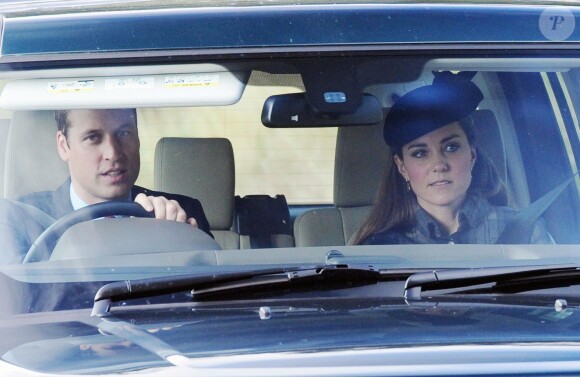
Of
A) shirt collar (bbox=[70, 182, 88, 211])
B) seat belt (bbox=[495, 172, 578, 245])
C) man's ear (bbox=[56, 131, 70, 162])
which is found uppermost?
man's ear (bbox=[56, 131, 70, 162])

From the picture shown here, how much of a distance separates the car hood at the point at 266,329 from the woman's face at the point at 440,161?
2.25 feet

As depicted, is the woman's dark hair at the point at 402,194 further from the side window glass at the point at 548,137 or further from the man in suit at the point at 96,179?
the man in suit at the point at 96,179

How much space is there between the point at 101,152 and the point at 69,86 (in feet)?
0.82

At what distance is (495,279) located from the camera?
10.4 ft

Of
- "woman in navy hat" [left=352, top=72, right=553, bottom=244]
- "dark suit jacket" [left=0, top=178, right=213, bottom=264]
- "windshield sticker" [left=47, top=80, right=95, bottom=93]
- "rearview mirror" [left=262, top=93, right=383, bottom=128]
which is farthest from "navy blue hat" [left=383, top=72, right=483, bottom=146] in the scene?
"windshield sticker" [left=47, top=80, right=95, bottom=93]

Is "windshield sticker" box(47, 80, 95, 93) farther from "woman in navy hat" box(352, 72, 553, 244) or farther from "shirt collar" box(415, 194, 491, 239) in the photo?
"shirt collar" box(415, 194, 491, 239)

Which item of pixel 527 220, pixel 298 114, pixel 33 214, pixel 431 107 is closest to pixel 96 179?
pixel 33 214

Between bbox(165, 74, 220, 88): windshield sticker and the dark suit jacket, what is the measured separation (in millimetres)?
306

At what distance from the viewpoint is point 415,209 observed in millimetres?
3787

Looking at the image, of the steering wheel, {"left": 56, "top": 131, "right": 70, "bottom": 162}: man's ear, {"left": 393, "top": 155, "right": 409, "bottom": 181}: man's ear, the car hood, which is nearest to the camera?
the car hood

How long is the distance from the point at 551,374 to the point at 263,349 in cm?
56

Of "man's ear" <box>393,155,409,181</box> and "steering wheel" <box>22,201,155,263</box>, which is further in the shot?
"man's ear" <box>393,155,409,181</box>

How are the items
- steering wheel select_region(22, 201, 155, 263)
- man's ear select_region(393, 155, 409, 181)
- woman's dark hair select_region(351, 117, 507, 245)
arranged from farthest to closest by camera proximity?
man's ear select_region(393, 155, 409, 181) → woman's dark hair select_region(351, 117, 507, 245) → steering wheel select_region(22, 201, 155, 263)

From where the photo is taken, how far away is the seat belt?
363 cm
